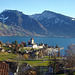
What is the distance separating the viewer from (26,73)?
109ft

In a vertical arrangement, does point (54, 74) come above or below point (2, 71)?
below

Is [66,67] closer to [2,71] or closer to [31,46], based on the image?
[2,71]

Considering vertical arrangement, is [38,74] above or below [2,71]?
below

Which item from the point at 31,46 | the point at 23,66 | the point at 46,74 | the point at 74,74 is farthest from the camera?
the point at 31,46

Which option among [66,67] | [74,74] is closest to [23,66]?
[66,67]

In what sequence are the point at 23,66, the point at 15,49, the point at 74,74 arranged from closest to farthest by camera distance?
1. the point at 74,74
2. the point at 23,66
3. the point at 15,49

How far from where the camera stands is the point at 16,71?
34.2 metres

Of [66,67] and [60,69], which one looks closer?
[60,69]

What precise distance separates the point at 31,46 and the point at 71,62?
164ft

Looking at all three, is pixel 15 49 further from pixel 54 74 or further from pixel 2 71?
pixel 2 71

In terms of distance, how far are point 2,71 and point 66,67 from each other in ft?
78.8

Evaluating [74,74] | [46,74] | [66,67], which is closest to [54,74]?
[46,74]

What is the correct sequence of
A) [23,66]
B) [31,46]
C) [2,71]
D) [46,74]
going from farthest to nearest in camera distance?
[31,46]
[23,66]
[46,74]
[2,71]

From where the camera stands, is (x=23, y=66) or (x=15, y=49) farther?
(x=15, y=49)
